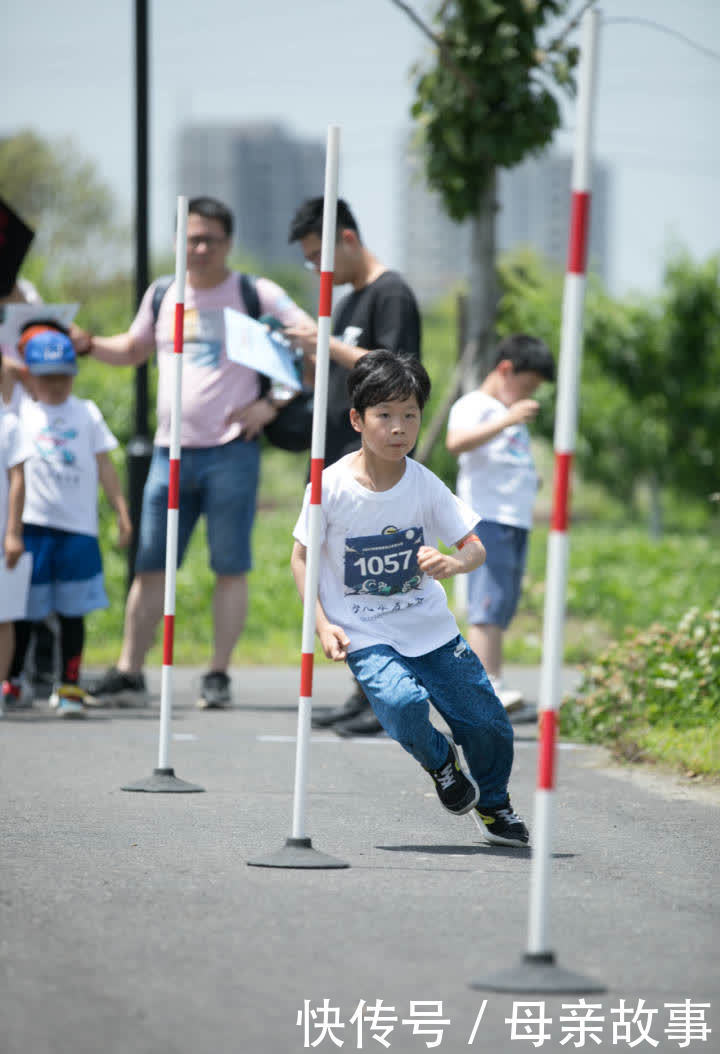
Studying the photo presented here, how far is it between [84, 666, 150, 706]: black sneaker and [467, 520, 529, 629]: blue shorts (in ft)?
6.13

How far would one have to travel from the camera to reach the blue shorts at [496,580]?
23.5 feet

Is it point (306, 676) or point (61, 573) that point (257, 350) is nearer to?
→ point (61, 573)

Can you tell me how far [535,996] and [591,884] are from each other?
3.67 feet

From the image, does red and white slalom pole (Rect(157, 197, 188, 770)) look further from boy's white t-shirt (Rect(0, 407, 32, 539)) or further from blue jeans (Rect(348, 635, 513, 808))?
boy's white t-shirt (Rect(0, 407, 32, 539))

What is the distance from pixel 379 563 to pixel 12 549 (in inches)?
125

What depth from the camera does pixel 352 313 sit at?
7.12 m

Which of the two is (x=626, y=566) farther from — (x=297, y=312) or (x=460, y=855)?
(x=460, y=855)

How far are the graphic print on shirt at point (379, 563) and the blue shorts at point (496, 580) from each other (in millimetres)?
2351

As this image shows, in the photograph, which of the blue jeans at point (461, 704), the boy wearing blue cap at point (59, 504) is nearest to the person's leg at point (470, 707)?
the blue jeans at point (461, 704)

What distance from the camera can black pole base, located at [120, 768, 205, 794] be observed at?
550 centimetres

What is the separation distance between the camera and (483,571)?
722cm

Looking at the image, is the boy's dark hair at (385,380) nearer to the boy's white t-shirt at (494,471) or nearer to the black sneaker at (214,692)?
the boy's white t-shirt at (494,471)

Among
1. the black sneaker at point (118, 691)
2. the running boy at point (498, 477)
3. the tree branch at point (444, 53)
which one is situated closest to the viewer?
the running boy at point (498, 477)

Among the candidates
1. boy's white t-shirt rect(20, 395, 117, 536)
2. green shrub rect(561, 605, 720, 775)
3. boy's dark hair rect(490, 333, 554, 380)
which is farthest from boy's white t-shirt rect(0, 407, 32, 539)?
green shrub rect(561, 605, 720, 775)
